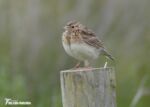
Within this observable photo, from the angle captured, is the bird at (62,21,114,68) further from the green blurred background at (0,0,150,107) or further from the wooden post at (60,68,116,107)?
the green blurred background at (0,0,150,107)

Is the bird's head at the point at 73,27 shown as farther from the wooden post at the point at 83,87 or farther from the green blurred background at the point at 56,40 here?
the green blurred background at the point at 56,40

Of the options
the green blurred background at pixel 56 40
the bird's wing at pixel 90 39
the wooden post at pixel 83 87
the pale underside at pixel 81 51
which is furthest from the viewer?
the green blurred background at pixel 56 40

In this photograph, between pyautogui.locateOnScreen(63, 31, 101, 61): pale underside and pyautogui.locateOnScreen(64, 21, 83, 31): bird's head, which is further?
pyautogui.locateOnScreen(64, 21, 83, 31): bird's head

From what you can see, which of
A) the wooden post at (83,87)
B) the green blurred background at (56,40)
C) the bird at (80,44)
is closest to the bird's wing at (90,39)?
the bird at (80,44)

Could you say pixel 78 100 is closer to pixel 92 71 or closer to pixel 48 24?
pixel 92 71

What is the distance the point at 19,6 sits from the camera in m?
12.1

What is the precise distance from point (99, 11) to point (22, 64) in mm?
1464

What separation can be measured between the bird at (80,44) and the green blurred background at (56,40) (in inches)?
94.6

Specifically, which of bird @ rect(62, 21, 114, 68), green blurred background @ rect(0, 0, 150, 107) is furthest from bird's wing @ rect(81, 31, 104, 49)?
green blurred background @ rect(0, 0, 150, 107)

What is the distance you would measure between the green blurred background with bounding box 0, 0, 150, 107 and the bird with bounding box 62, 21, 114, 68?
240cm

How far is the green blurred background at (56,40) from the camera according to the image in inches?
426

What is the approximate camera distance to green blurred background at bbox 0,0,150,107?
35.5 ft

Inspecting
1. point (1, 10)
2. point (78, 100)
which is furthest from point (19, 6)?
point (78, 100)

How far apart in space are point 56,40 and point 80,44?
143 inches
